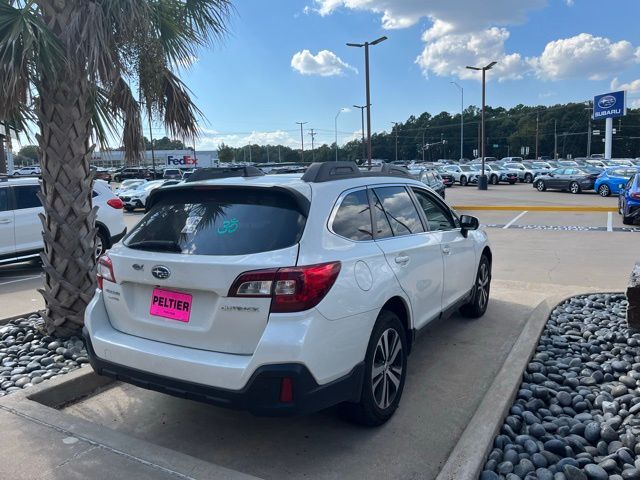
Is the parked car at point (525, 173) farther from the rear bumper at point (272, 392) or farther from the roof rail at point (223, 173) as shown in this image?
the rear bumper at point (272, 392)

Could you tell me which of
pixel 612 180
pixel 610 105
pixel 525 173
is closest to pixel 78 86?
pixel 612 180

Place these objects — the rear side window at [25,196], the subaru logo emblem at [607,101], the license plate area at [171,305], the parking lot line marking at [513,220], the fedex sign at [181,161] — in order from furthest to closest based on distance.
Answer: the fedex sign at [181,161]
the subaru logo emblem at [607,101]
the parking lot line marking at [513,220]
the rear side window at [25,196]
the license plate area at [171,305]

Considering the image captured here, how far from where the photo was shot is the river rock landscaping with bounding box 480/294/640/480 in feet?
9.89

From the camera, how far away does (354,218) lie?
3.63 meters

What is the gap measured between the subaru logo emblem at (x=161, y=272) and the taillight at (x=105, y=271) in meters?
0.44

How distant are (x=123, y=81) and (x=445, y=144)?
5275 inches

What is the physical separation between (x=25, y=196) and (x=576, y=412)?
375 inches

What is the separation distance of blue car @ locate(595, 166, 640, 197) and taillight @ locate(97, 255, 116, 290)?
1043 inches

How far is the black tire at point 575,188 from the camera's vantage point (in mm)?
29297

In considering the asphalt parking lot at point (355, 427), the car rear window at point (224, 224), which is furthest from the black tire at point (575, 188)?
the car rear window at point (224, 224)

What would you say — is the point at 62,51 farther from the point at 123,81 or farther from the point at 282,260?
the point at 282,260

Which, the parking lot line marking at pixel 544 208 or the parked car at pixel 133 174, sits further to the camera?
the parked car at pixel 133 174

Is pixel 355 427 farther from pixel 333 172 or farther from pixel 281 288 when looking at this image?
pixel 333 172

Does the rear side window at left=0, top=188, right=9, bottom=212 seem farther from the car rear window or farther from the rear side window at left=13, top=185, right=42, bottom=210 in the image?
the car rear window
